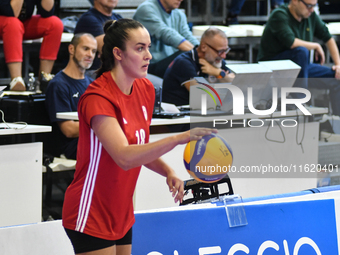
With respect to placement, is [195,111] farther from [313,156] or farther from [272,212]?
[272,212]

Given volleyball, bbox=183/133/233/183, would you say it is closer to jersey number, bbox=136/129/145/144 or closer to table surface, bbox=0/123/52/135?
jersey number, bbox=136/129/145/144

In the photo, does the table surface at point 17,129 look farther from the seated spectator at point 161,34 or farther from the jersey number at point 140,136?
the seated spectator at point 161,34

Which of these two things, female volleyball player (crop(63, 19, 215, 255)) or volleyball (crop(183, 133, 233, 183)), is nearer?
female volleyball player (crop(63, 19, 215, 255))

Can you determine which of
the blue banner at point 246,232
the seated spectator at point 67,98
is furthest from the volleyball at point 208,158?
the seated spectator at point 67,98

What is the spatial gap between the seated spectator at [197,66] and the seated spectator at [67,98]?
2.67 feet

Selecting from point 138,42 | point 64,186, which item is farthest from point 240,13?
point 138,42

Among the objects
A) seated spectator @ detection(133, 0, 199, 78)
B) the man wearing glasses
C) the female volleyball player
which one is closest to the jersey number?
the female volleyball player

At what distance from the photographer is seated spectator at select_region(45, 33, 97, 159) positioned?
3.77m

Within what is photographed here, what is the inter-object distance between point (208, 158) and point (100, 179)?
1.39ft

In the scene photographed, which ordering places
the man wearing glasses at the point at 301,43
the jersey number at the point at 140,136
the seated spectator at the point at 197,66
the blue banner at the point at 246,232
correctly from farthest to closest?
the man wearing glasses at the point at 301,43
the seated spectator at the point at 197,66
the blue banner at the point at 246,232
the jersey number at the point at 140,136

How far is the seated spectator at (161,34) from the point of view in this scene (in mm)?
5301

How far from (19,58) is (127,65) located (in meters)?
3.16

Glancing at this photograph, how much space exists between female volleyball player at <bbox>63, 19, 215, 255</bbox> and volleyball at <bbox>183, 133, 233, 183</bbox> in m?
0.21

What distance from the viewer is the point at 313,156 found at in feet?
14.4
